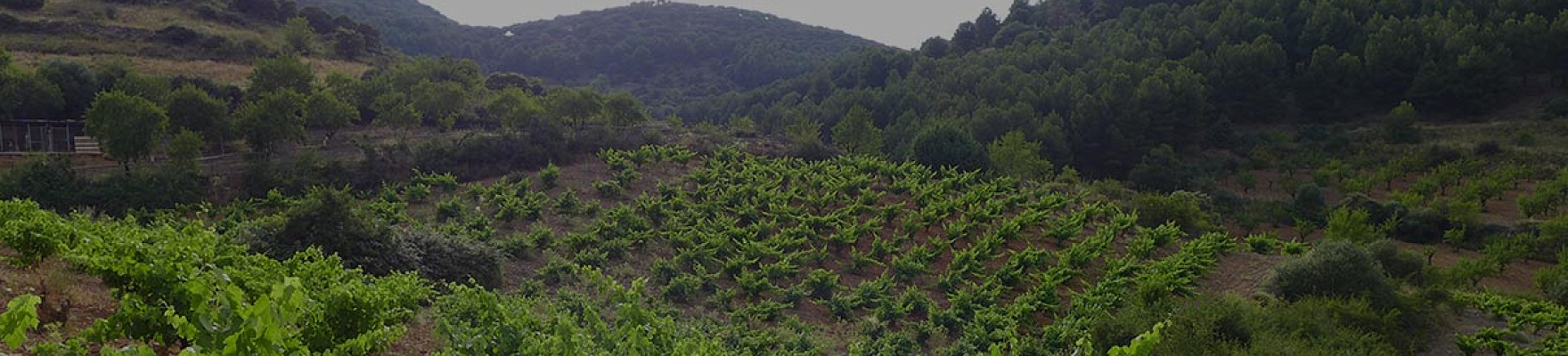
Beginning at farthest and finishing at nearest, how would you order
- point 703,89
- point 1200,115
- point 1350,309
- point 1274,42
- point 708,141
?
1. point 703,89
2. point 1274,42
3. point 1200,115
4. point 708,141
5. point 1350,309

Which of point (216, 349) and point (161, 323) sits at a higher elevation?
point (216, 349)

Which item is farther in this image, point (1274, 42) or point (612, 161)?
point (1274, 42)

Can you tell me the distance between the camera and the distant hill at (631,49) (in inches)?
4525

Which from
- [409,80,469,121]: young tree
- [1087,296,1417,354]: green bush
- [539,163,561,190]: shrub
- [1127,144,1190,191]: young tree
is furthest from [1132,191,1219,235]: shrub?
[409,80,469,121]: young tree

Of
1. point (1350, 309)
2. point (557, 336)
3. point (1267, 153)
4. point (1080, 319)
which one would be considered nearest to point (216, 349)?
point (557, 336)

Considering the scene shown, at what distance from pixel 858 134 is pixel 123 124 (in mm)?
29157

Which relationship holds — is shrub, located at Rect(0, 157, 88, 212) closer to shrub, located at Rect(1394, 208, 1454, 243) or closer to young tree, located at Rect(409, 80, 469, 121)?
young tree, located at Rect(409, 80, 469, 121)

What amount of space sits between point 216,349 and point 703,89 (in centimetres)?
10996

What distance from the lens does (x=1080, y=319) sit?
13672 millimetres

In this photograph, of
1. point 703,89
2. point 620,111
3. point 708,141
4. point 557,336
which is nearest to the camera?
point 557,336

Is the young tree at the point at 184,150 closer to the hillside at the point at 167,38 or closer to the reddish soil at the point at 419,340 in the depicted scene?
the hillside at the point at 167,38

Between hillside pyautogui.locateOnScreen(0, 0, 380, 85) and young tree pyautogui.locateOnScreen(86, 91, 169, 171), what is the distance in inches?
520

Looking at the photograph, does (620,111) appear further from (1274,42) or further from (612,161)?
(1274,42)

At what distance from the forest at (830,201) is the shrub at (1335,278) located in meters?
0.05
